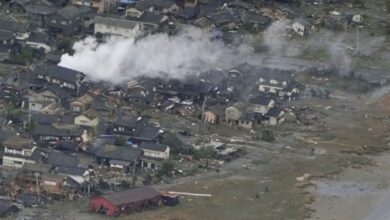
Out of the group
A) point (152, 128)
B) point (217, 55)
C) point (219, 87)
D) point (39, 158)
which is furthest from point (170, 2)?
point (39, 158)

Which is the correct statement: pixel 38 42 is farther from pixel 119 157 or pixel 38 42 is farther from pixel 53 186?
pixel 53 186

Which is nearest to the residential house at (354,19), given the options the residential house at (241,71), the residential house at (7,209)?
the residential house at (241,71)

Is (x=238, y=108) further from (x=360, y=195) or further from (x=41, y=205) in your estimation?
(x=41, y=205)

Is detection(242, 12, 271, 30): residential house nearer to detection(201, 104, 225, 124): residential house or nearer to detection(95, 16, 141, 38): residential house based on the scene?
detection(95, 16, 141, 38): residential house

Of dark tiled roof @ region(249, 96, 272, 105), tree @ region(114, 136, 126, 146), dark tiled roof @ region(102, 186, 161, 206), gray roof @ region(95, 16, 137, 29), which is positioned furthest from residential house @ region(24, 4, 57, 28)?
dark tiled roof @ region(102, 186, 161, 206)

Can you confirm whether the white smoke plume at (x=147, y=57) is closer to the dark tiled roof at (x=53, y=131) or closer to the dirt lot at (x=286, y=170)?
the dirt lot at (x=286, y=170)

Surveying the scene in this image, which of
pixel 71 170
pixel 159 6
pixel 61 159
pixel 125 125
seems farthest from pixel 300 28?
pixel 71 170
